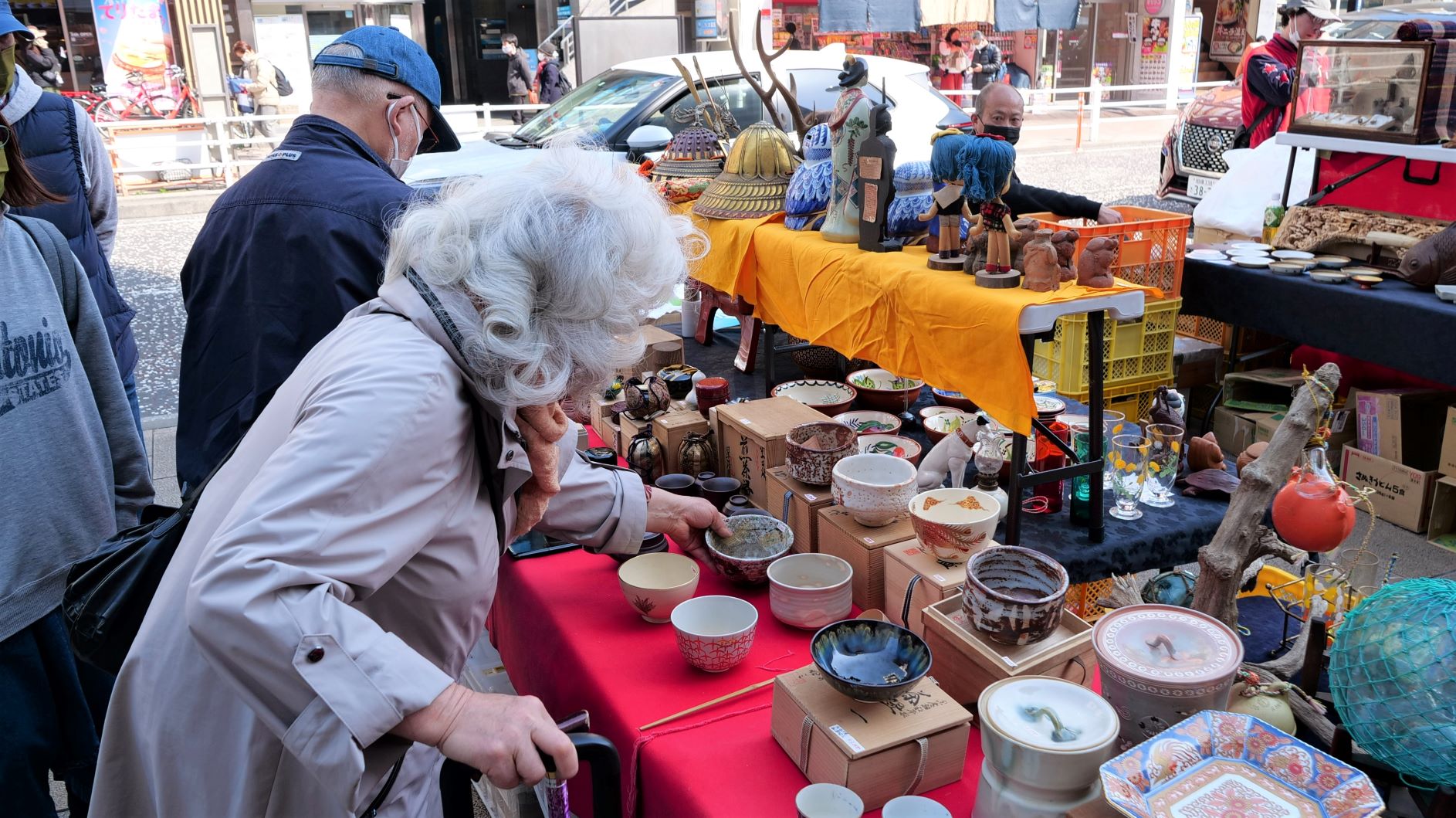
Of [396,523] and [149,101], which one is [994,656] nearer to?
[396,523]

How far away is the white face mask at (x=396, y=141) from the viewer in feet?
7.48

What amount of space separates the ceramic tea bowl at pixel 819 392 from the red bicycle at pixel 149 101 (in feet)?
40.7

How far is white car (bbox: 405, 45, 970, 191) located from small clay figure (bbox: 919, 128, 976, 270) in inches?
159

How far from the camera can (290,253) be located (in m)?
2.06

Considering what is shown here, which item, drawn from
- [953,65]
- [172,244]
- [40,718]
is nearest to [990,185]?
[40,718]

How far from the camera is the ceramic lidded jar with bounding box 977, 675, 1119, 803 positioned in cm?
123

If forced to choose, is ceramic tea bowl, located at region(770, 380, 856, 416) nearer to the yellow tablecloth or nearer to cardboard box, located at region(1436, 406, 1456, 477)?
the yellow tablecloth

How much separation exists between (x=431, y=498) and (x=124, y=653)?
70 centimetres

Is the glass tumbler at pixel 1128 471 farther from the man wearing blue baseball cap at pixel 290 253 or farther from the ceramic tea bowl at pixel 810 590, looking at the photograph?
the man wearing blue baseball cap at pixel 290 253

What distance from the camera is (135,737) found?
1378 millimetres

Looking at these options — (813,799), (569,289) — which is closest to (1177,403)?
(813,799)

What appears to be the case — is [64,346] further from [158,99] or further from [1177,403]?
[158,99]

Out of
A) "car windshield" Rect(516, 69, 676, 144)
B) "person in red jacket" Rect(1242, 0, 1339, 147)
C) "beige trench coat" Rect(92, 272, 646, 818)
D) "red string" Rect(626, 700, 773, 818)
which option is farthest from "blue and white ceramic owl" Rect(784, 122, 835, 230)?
"person in red jacket" Rect(1242, 0, 1339, 147)

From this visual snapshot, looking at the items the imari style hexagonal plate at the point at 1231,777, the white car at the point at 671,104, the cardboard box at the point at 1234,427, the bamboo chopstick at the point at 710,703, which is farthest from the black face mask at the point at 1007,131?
the white car at the point at 671,104
